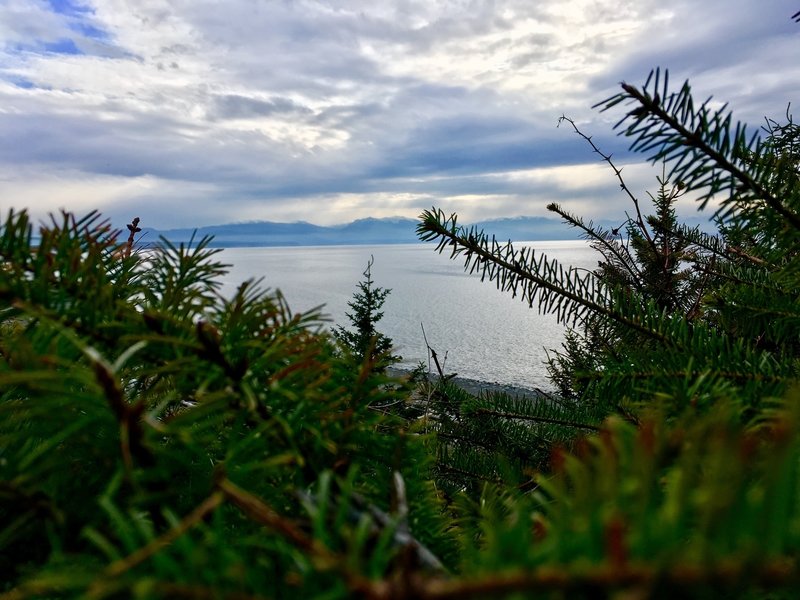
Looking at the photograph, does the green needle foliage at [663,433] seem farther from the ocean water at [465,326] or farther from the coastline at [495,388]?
the ocean water at [465,326]

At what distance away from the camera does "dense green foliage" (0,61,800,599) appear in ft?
0.66

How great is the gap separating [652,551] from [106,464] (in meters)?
0.39

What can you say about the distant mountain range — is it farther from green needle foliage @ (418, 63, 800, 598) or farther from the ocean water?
green needle foliage @ (418, 63, 800, 598)

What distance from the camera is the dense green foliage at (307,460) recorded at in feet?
0.66

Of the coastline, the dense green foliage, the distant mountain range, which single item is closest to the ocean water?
the coastline

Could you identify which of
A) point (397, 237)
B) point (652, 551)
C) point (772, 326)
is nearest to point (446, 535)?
point (652, 551)

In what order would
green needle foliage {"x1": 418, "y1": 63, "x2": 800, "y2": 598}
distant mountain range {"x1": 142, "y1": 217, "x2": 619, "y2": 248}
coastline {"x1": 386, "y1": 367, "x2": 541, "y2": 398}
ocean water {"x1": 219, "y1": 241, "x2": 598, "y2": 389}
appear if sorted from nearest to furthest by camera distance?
green needle foliage {"x1": 418, "y1": 63, "x2": 800, "y2": 598} < coastline {"x1": 386, "y1": 367, "x2": 541, "y2": 398} < ocean water {"x1": 219, "y1": 241, "x2": 598, "y2": 389} < distant mountain range {"x1": 142, "y1": 217, "x2": 619, "y2": 248}

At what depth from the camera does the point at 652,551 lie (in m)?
0.20

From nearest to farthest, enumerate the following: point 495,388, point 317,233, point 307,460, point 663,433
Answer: point 663,433
point 307,460
point 495,388
point 317,233

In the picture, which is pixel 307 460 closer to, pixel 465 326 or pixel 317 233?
pixel 465 326

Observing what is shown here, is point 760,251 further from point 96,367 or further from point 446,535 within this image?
point 96,367

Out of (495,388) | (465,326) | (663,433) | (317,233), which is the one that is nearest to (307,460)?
(663,433)

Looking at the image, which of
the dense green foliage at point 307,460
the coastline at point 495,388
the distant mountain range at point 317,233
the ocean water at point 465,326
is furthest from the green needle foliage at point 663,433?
the distant mountain range at point 317,233

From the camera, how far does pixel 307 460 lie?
1.37 feet
